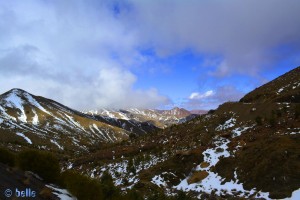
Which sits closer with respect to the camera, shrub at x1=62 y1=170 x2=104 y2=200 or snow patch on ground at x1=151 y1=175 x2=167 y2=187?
shrub at x1=62 y1=170 x2=104 y2=200

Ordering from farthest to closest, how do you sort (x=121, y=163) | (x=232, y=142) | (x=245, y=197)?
1. (x=121, y=163)
2. (x=232, y=142)
3. (x=245, y=197)

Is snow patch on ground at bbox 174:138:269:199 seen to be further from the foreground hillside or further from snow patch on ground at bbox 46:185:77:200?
snow patch on ground at bbox 46:185:77:200

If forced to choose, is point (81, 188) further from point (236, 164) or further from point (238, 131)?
point (238, 131)

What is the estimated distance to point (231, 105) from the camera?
91375 mm

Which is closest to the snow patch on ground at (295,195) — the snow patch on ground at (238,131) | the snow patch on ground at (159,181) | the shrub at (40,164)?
the snow patch on ground at (159,181)

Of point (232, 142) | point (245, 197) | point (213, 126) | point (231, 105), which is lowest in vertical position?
point (245, 197)

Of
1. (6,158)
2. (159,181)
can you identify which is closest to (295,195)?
(159,181)

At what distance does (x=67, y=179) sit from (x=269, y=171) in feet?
88.1

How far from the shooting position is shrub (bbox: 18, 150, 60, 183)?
22406 mm

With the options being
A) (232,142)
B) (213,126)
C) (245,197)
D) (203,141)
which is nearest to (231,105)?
(213,126)

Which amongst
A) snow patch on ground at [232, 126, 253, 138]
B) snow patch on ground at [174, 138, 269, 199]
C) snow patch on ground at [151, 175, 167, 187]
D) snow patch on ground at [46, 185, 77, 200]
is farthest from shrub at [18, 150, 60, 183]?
snow patch on ground at [232, 126, 253, 138]

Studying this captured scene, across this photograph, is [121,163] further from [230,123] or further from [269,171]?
[269,171]

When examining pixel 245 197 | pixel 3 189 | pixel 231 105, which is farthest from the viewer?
pixel 231 105

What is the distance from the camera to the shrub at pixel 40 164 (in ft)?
73.5
